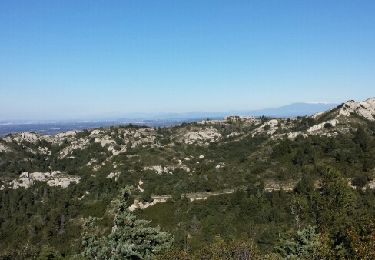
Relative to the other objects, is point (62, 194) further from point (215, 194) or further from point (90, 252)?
point (90, 252)

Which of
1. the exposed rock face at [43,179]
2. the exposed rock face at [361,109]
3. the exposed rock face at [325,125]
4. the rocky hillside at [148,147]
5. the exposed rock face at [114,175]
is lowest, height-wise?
the exposed rock face at [43,179]

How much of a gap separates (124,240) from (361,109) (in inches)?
4608

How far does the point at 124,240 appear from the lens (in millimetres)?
33875

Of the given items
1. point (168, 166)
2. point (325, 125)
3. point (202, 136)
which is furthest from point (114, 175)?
point (325, 125)

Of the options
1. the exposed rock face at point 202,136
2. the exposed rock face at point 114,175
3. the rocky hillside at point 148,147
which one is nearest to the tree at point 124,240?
the rocky hillside at point 148,147

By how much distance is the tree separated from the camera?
31.8 meters

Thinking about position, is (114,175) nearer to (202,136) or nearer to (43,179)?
(43,179)

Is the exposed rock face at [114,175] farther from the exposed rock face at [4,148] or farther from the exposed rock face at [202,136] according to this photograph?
the exposed rock face at [4,148]

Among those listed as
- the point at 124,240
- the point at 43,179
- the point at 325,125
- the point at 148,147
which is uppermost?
the point at 325,125

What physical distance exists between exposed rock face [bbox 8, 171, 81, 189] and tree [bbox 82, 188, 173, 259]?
99979mm

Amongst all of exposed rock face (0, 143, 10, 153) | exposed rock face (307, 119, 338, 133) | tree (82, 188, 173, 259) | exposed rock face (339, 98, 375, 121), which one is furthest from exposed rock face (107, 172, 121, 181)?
tree (82, 188, 173, 259)

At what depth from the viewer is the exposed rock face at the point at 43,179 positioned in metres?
131

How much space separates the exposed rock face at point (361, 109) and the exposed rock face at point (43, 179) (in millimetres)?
84449

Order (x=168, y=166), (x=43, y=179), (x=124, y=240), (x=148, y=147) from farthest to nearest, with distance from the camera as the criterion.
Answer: (x=148, y=147)
(x=43, y=179)
(x=168, y=166)
(x=124, y=240)
